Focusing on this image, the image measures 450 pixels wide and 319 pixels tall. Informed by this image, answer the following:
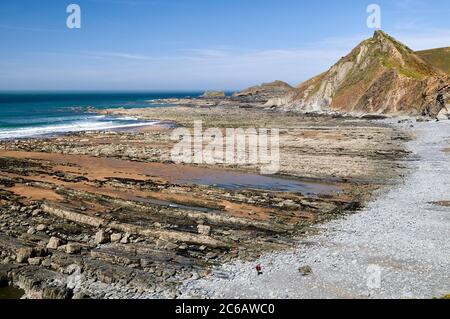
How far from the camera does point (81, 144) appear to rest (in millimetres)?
55781

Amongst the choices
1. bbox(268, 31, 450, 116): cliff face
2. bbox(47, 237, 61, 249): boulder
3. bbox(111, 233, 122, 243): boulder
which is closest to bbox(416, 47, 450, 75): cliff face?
bbox(268, 31, 450, 116): cliff face

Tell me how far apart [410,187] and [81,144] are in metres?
41.8

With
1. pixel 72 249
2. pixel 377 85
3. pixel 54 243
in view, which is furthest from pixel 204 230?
pixel 377 85

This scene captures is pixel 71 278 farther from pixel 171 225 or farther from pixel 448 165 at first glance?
pixel 448 165

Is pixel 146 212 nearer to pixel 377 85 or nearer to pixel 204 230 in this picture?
pixel 204 230

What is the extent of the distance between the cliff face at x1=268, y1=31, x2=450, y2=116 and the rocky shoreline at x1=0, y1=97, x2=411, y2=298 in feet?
124

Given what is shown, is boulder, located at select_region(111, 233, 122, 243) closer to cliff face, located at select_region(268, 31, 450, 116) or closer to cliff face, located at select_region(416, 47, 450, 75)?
cliff face, located at select_region(268, 31, 450, 116)

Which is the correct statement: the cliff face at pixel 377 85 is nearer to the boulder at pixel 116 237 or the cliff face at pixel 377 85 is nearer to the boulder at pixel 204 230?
the boulder at pixel 204 230

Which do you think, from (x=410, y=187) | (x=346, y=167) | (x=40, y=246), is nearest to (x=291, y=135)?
(x=346, y=167)

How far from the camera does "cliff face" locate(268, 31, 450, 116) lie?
82.3 m

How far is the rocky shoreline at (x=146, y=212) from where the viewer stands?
17703 millimetres

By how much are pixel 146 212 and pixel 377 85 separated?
7933 centimetres

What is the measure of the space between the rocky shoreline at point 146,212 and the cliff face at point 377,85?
124 ft

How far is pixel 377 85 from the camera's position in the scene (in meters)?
92.2
